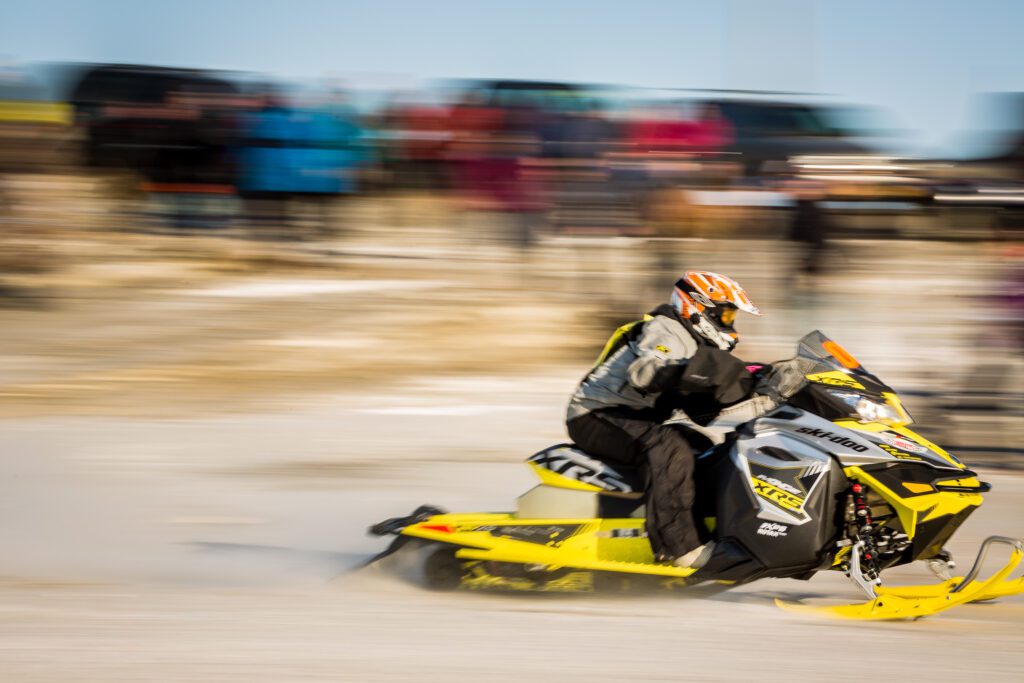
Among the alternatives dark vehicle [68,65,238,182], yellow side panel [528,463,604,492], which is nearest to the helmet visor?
yellow side panel [528,463,604,492]

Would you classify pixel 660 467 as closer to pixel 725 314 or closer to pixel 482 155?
pixel 725 314

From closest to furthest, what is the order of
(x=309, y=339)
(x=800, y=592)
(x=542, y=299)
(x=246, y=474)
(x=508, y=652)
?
(x=508, y=652) → (x=800, y=592) → (x=246, y=474) → (x=309, y=339) → (x=542, y=299)

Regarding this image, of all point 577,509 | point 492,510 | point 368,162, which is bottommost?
point 492,510

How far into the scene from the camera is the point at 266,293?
1529 cm

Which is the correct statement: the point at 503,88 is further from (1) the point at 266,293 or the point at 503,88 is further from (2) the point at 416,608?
(2) the point at 416,608

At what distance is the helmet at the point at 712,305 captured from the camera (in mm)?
5293

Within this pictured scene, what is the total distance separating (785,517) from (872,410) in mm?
617

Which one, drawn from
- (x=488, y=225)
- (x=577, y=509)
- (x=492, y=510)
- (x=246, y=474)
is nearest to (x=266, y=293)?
(x=488, y=225)

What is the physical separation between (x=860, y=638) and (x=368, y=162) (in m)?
12.5

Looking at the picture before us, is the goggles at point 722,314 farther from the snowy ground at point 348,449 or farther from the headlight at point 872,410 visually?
the snowy ground at point 348,449

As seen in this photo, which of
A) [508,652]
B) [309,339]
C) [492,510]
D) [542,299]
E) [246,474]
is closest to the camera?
[508,652]

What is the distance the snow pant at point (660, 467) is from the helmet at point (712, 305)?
507 millimetres

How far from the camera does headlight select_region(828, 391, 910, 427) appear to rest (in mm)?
5164

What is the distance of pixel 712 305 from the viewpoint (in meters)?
5.31
